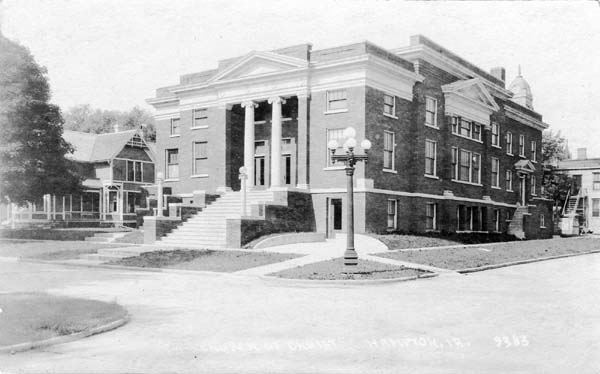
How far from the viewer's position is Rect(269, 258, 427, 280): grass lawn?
16578 mm

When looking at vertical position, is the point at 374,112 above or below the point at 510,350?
above

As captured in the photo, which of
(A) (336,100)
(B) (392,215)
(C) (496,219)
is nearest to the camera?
(A) (336,100)

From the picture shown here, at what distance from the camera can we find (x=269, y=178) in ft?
106

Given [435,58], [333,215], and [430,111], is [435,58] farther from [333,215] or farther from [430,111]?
[333,215]

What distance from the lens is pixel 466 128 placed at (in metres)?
37.2

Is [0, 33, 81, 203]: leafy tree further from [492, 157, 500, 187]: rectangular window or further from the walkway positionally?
[492, 157, 500, 187]: rectangular window

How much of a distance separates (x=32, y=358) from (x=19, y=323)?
5.13 ft

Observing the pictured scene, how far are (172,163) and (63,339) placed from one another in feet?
97.2

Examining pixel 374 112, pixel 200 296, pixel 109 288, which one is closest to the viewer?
pixel 200 296

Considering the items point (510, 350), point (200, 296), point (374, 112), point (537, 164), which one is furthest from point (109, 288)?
point (537, 164)

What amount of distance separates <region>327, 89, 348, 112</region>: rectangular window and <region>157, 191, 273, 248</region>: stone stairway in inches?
205

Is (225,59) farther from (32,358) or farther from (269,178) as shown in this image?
(32,358)

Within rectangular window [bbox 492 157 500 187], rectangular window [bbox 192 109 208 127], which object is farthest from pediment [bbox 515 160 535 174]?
rectangular window [bbox 192 109 208 127]

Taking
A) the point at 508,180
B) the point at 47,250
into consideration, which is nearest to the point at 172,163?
the point at 47,250
